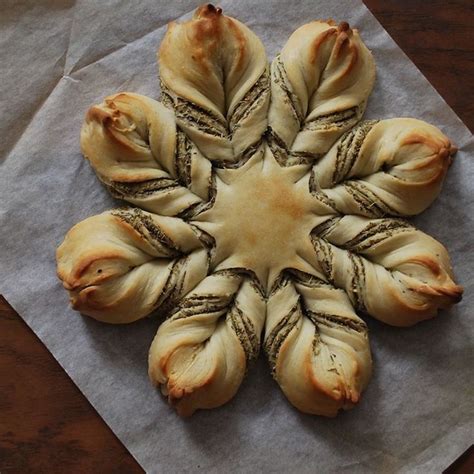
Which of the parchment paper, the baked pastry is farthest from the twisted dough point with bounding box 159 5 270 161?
the parchment paper

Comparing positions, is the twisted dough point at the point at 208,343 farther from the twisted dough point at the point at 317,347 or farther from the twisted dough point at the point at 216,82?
the twisted dough point at the point at 216,82

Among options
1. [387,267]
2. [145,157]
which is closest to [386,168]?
[387,267]

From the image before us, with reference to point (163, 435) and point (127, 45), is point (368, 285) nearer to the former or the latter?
point (163, 435)

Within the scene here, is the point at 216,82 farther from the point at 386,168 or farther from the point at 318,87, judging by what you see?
the point at 386,168

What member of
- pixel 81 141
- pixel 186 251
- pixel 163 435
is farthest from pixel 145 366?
pixel 81 141

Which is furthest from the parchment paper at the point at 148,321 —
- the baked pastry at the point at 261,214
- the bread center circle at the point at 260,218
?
the bread center circle at the point at 260,218

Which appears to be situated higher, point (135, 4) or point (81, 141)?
point (135, 4)
